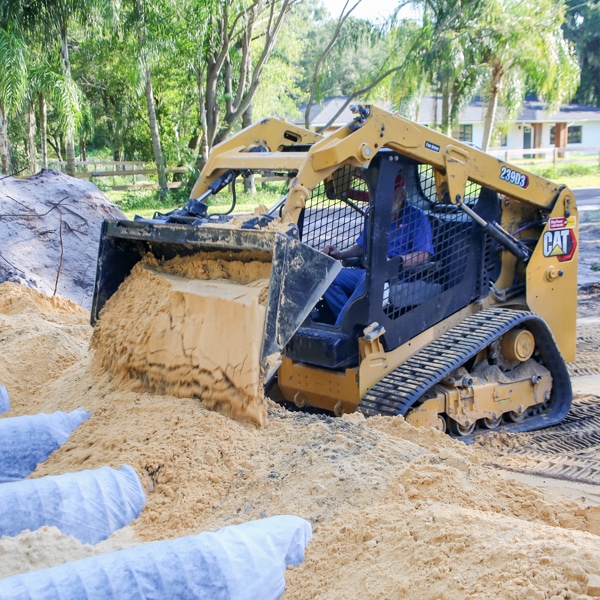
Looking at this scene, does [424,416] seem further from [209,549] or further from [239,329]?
[209,549]

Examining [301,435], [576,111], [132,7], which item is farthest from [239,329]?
[576,111]

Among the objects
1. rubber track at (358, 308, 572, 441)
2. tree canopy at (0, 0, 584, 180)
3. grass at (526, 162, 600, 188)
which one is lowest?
rubber track at (358, 308, 572, 441)

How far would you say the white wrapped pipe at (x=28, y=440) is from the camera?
403 cm

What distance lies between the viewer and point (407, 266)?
5.14m

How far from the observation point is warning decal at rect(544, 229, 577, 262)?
5.82 m

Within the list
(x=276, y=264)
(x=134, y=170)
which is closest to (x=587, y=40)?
(x=134, y=170)

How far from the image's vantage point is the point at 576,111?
4841 centimetres

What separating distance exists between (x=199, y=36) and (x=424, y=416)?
19188 mm

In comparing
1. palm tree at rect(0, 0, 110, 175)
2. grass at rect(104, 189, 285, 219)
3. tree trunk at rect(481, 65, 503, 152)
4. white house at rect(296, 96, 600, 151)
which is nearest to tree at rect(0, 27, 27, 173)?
palm tree at rect(0, 0, 110, 175)

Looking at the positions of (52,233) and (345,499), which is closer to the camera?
(345,499)

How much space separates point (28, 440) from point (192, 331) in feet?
3.51

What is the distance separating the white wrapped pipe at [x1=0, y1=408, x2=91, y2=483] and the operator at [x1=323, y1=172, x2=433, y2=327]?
1.83m

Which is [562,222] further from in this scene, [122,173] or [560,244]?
[122,173]

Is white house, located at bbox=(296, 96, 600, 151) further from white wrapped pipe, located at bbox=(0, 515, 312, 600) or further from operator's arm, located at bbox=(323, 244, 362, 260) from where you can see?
white wrapped pipe, located at bbox=(0, 515, 312, 600)
